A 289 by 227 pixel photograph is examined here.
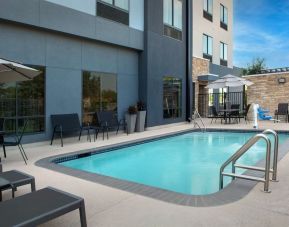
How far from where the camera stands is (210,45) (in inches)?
830

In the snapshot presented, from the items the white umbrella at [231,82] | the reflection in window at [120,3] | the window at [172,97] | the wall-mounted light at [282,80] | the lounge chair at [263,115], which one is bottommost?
the lounge chair at [263,115]

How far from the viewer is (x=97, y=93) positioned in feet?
35.8

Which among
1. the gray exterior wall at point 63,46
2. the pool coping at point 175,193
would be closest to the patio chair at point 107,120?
the gray exterior wall at point 63,46

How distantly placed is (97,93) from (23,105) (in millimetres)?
3017

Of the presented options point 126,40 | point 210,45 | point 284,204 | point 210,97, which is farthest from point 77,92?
point 210,45

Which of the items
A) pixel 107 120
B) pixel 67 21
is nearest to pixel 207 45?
pixel 107 120

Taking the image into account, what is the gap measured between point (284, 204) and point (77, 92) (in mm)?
7734

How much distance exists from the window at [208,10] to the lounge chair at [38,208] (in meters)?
19.3

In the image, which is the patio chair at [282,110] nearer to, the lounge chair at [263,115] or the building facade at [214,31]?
the lounge chair at [263,115]

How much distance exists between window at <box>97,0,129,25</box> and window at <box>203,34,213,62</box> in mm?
Result: 9615

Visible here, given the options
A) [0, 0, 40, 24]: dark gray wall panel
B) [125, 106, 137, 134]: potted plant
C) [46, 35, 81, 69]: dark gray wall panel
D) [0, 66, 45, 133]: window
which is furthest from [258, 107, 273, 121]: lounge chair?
[0, 0, 40, 24]: dark gray wall panel

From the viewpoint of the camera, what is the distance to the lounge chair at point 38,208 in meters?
2.44

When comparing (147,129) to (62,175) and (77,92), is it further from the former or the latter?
(62,175)

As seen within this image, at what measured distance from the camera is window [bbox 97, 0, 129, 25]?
1074cm
